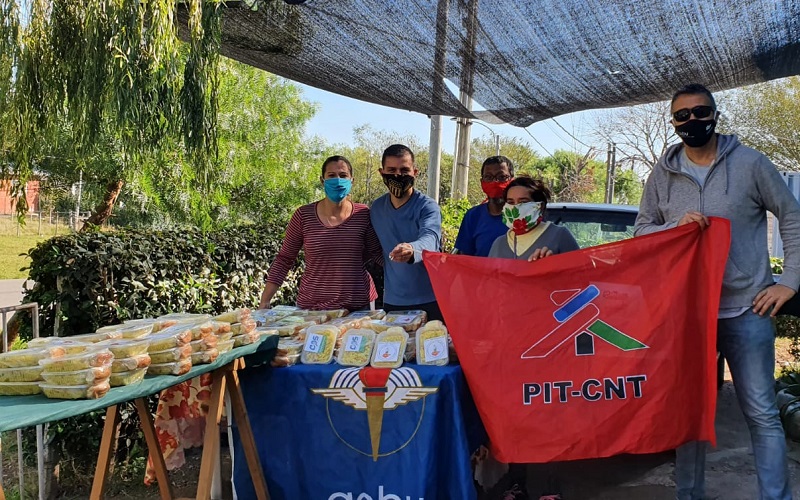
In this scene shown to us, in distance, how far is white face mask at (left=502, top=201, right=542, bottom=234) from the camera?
3.25m

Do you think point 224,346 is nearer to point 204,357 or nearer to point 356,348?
point 204,357

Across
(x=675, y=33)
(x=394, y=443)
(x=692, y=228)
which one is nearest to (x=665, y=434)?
(x=692, y=228)

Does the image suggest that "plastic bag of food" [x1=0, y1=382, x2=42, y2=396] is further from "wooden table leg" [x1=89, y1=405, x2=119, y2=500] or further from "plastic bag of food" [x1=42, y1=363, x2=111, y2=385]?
"wooden table leg" [x1=89, y1=405, x2=119, y2=500]

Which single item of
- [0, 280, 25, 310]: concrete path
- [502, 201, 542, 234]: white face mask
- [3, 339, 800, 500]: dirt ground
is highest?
[502, 201, 542, 234]: white face mask

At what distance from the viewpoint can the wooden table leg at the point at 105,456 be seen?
2.78 meters

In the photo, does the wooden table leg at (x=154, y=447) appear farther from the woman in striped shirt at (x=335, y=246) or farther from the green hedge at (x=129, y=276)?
the green hedge at (x=129, y=276)

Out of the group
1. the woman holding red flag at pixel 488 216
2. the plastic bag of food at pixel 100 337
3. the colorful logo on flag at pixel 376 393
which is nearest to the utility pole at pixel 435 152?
the woman holding red flag at pixel 488 216

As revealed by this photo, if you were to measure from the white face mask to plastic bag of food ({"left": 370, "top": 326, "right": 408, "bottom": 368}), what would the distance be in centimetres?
82

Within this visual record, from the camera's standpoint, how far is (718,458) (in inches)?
183

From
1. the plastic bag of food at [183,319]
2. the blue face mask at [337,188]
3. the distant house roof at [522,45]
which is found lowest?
the plastic bag of food at [183,319]

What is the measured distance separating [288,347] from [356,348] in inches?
14.6

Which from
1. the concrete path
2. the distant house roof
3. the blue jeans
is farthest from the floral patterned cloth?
the concrete path

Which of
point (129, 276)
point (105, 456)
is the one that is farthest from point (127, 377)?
point (129, 276)

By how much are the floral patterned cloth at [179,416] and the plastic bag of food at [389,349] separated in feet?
3.41
